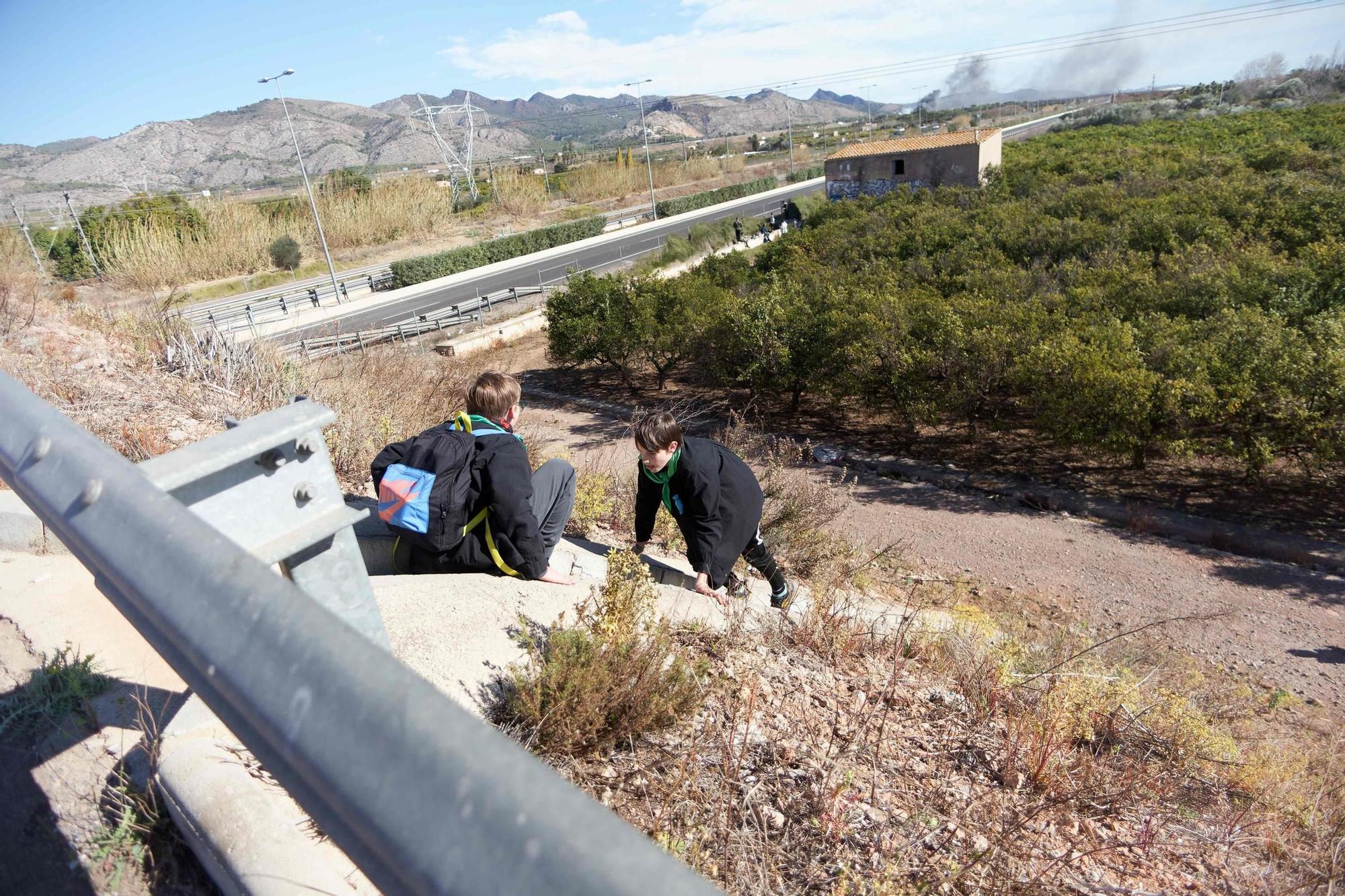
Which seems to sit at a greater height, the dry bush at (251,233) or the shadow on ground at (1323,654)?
the dry bush at (251,233)

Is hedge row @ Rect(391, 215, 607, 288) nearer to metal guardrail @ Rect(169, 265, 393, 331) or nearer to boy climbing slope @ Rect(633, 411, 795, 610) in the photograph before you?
metal guardrail @ Rect(169, 265, 393, 331)

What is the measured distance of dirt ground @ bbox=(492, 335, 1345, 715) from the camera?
261 inches

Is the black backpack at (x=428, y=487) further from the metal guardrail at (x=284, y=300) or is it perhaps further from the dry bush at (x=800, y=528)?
the metal guardrail at (x=284, y=300)

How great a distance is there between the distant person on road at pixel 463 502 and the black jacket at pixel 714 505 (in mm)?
729

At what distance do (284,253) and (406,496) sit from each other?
36.4 m

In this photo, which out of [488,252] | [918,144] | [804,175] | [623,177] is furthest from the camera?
[804,175]

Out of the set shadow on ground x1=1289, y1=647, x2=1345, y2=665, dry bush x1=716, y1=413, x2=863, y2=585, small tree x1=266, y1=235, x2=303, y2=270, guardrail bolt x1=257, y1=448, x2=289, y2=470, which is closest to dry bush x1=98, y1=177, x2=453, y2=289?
small tree x1=266, y1=235, x2=303, y2=270

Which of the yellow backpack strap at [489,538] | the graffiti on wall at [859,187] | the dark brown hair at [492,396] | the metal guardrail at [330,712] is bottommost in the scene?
the graffiti on wall at [859,187]

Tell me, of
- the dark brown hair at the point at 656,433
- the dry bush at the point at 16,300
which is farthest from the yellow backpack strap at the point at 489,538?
the dry bush at the point at 16,300

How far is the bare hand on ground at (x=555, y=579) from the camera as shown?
12.2ft

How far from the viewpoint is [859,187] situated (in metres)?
40.4

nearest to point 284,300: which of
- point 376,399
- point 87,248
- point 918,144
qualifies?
point 87,248

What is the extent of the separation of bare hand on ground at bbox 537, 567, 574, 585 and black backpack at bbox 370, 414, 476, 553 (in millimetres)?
459

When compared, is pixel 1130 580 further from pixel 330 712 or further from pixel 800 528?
pixel 330 712
